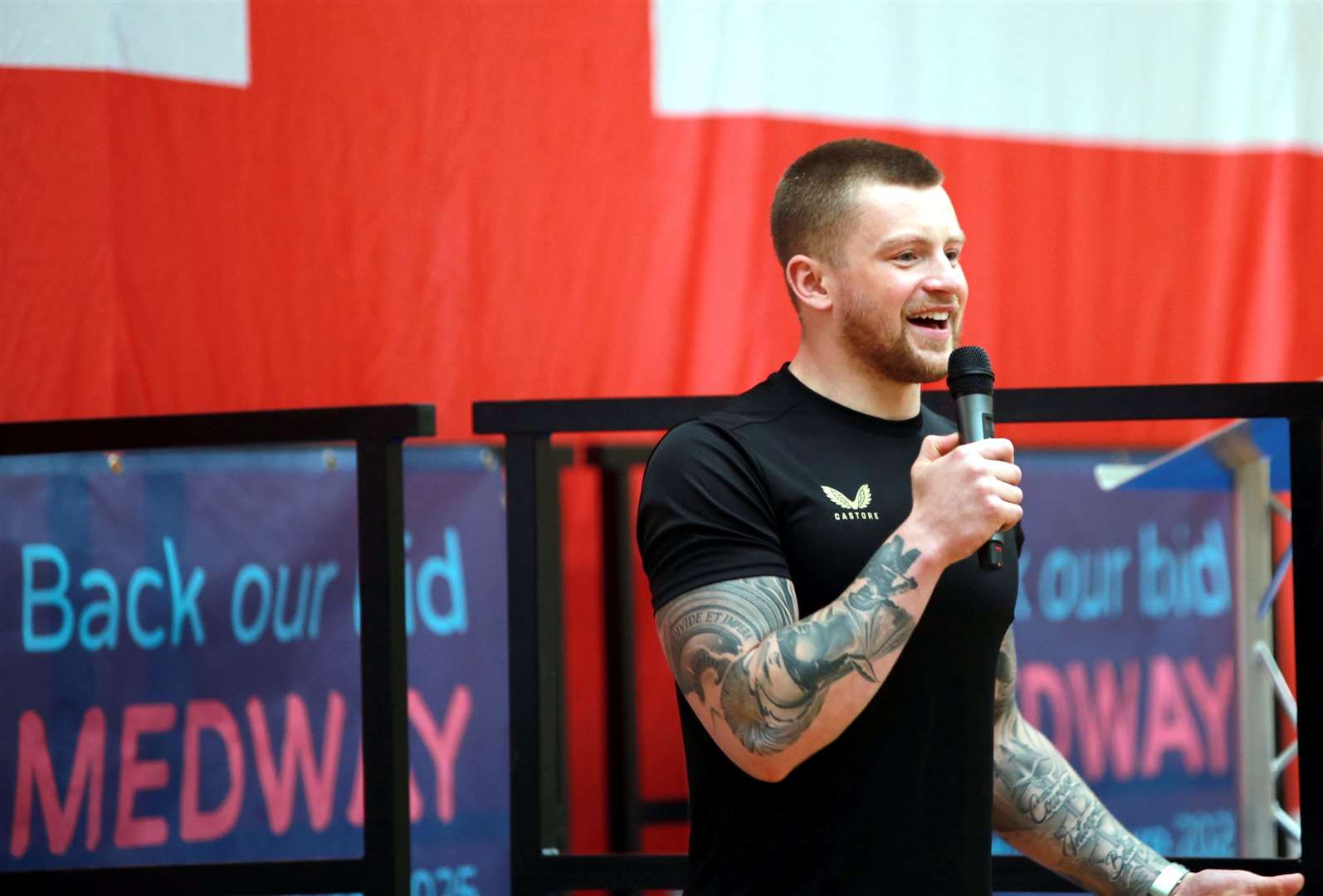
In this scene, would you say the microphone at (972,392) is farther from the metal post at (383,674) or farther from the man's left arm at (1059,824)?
the metal post at (383,674)

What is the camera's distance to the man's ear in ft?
5.53

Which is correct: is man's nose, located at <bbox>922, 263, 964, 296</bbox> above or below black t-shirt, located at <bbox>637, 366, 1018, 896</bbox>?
above

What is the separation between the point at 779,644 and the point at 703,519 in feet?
0.53

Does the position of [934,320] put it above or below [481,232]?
below

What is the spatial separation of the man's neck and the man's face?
15 millimetres

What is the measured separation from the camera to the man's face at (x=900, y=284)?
64.1 inches

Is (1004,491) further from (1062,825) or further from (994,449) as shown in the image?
(1062,825)

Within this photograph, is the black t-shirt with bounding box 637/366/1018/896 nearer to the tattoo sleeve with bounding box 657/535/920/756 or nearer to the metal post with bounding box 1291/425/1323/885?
the tattoo sleeve with bounding box 657/535/920/756

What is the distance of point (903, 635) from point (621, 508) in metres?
1.80

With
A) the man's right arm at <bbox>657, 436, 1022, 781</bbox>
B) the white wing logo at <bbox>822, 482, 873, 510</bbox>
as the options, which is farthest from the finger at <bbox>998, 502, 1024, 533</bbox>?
the white wing logo at <bbox>822, 482, 873, 510</bbox>

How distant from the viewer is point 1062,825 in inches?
69.1

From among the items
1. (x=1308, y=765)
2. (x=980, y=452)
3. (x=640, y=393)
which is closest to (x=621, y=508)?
(x=640, y=393)

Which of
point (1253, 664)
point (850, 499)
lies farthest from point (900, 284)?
point (1253, 664)

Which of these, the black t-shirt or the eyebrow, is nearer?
the black t-shirt
